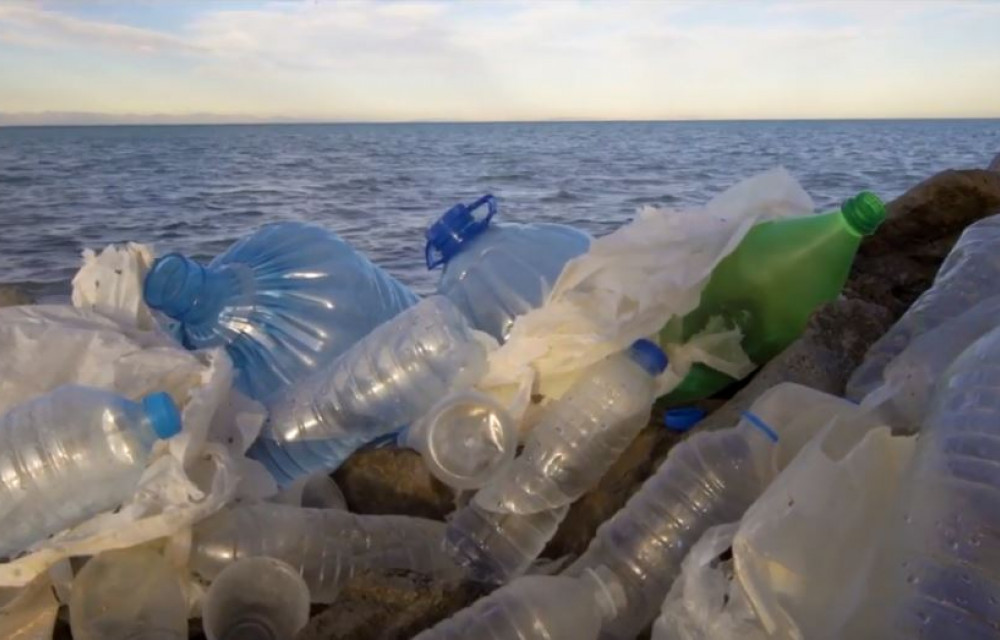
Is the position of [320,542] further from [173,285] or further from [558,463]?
[173,285]

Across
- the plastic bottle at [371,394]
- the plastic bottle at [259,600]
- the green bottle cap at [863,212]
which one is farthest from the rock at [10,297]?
the green bottle cap at [863,212]

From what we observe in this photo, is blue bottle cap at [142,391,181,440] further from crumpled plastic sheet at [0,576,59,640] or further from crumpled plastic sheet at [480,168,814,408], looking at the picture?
crumpled plastic sheet at [480,168,814,408]

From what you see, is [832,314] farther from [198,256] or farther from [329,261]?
→ [198,256]

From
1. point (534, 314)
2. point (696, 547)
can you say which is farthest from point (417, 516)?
point (696, 547)

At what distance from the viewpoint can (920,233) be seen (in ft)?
10.00

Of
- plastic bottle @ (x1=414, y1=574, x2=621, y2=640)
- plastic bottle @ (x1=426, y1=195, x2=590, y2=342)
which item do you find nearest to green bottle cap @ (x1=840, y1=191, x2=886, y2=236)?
plastic bottle @ (x1=426, y1=195, x2=590, y2=342)

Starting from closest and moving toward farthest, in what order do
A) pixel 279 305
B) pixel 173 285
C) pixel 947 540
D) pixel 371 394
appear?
pixel 947 540, pixel 371 394, pixel 173 285, pixel 279 305

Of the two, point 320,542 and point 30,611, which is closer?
point 30,611

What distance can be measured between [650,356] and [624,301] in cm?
19

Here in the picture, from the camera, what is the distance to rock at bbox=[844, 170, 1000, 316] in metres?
2.94

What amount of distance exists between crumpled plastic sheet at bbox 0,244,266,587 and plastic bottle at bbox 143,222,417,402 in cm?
23

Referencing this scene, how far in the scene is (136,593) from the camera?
1950mm

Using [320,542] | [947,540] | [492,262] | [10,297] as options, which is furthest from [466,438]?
[10,297]

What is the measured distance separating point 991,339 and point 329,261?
217cm
